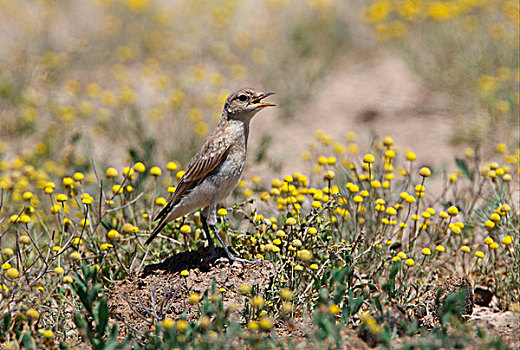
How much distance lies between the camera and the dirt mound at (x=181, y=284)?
393cm

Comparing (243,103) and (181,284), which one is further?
(243,103)

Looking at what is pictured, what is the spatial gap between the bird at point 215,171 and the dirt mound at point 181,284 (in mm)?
157

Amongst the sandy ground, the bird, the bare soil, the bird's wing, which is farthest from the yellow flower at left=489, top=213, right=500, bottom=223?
the sandy ground

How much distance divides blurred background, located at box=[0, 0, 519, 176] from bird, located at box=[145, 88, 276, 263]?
58.5 inches

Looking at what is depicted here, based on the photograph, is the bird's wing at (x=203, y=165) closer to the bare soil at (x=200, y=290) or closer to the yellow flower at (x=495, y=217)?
the bare soil at (x=200, y=290)

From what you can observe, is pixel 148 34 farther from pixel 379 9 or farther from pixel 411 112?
pixel 411 112

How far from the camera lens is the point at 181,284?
4020mm

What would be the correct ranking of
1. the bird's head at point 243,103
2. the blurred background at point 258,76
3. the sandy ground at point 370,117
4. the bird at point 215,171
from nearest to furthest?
the bird at point 215,171 < the bird's head at point 243,103 < the blurred background at point 258,76 < the sandy ground at point 370,117

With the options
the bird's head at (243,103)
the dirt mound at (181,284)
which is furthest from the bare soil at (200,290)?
the bird's head at (243,103)

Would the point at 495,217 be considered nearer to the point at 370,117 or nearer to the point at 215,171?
the point at 215,171

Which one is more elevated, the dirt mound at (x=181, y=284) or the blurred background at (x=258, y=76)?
the blurred background at (x=258, y=76)

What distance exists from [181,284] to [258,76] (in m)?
6.78

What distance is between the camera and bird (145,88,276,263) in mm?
4309

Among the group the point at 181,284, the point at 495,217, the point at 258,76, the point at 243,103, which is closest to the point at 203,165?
the point at 243,103
